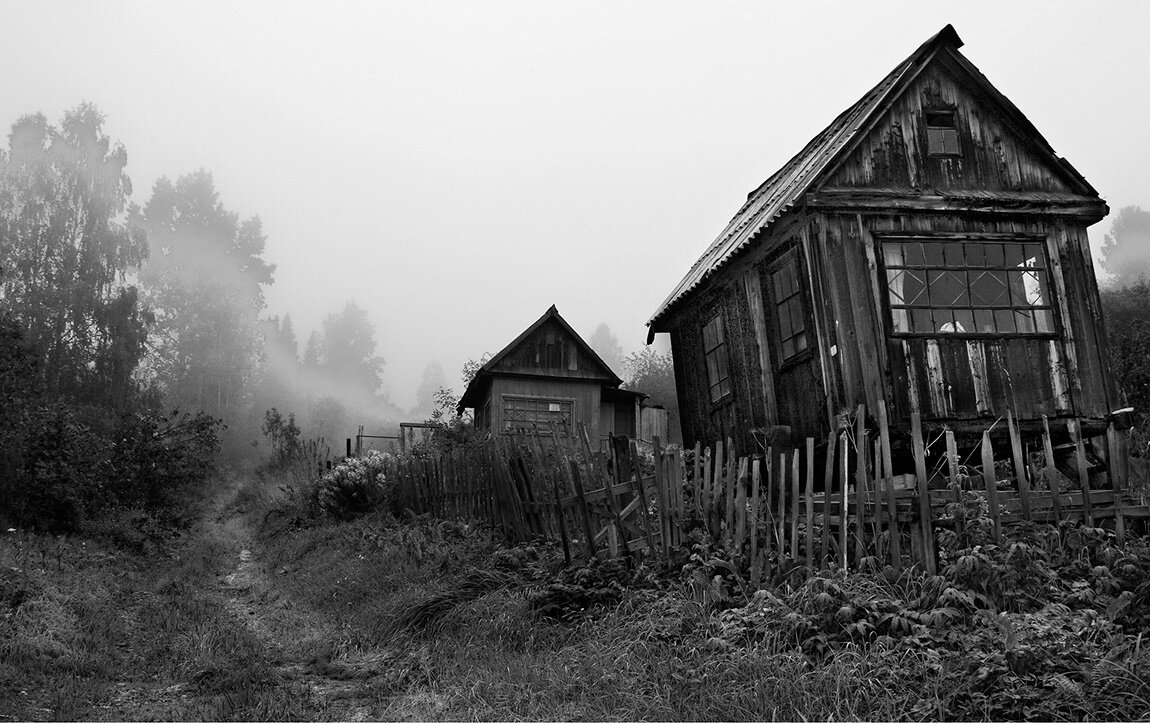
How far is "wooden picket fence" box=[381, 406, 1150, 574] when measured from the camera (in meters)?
6.19

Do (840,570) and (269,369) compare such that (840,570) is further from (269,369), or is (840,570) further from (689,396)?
(269,369)

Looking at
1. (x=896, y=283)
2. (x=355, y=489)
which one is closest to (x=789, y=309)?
(x=896, y=283)

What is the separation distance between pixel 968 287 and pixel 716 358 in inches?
171

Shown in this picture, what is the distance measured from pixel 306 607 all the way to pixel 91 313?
23714 mm

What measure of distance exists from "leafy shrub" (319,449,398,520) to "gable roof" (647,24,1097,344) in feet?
23.6

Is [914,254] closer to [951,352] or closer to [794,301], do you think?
[951,352]

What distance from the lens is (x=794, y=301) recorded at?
38.2ft

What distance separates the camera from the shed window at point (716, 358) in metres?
13.9

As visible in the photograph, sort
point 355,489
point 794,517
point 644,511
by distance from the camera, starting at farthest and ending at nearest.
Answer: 1. point 355,489
2. point 644,511
3. point 794,517

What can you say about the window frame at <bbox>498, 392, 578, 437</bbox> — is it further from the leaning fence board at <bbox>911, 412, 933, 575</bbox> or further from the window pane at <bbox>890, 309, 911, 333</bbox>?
the leaning fence board at <bbox>911, 412, 933, 575</bbox>

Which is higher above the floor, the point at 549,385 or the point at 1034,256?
the point at 549,385

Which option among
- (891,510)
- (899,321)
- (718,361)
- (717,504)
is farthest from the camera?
(718,361)

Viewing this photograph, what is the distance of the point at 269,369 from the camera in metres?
55.0

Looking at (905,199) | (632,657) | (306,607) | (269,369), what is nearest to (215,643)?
(306,607)
